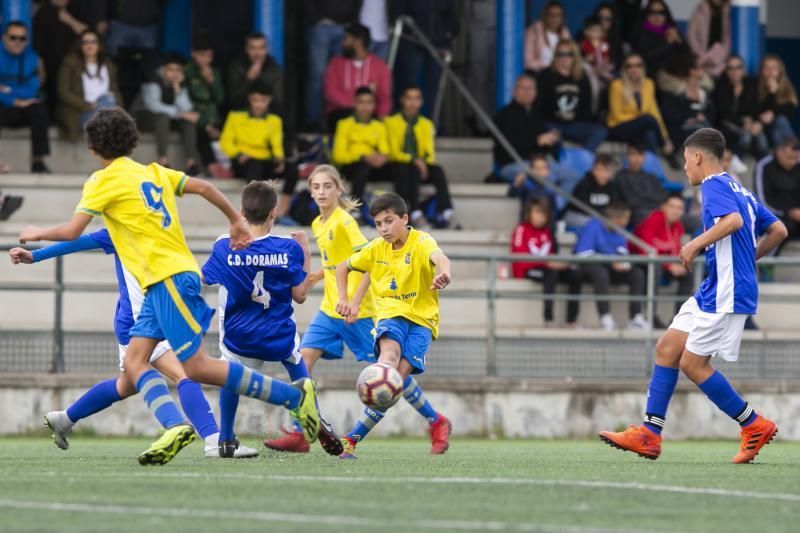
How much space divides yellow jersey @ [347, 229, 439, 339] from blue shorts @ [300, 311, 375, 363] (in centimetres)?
109

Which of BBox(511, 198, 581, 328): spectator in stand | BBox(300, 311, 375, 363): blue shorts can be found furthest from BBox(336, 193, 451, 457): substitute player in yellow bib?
BBox(511, 198, 581, 328): spectator in stand

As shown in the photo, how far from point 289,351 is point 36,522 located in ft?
13.1

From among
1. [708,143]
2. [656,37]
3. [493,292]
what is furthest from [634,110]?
[708,143]

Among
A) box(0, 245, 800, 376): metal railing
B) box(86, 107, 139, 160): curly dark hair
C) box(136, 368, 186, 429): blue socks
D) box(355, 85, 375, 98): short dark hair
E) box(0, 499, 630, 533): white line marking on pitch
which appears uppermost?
box(86, 107, 139, 160): curly dark hair

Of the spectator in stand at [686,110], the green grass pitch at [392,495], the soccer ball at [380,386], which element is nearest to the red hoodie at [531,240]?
the spectator in stand at [686,110]

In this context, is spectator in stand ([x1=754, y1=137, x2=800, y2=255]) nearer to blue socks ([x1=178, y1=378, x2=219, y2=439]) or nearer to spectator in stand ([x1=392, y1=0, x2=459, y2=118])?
→ spectator in stand ([x1=392, y1=0, x2=459, y2=118])

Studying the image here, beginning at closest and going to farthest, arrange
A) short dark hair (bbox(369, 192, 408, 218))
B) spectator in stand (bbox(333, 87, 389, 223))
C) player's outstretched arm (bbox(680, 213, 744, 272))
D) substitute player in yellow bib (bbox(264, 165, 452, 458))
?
1. player's outstretched arm (bbox(680, 213, 744, 272))
2. short dark hair (bbox(369, 192, 408, 218))
3. substitute player in yellow bib (bbox(264, 165, 452, 458))
4. spectator in stand (bbox(333, 87, 389, 223))

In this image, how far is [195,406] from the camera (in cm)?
910

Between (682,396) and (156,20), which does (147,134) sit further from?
(682,396)

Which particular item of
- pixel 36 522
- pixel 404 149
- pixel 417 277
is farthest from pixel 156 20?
pixel 36 522

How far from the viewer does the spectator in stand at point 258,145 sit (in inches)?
699

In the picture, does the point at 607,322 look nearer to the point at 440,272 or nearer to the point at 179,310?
the point at 440,272

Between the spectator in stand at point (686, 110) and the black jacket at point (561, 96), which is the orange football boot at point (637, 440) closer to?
the black jacket at point (561, 96)

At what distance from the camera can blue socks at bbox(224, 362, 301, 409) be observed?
8.83 m
